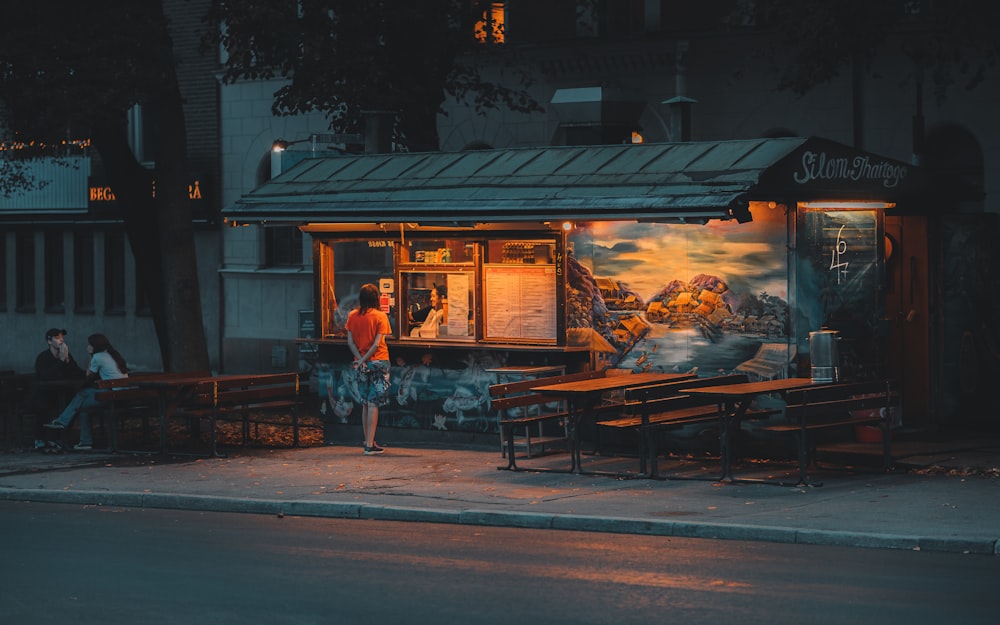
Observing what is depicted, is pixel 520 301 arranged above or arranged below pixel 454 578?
above

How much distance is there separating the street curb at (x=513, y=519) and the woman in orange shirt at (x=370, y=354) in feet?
10.9

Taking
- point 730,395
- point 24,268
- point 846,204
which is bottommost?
point 730,395

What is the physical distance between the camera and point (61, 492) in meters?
15.4

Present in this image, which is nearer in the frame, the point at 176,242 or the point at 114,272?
the point at 176,242

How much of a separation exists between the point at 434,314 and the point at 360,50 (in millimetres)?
6344

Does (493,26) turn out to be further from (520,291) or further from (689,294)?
(689,294)

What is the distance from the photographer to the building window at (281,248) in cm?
3334

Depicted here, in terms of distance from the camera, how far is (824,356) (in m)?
16.0

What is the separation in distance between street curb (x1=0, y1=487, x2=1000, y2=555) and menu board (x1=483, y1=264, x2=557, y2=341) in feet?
14.5

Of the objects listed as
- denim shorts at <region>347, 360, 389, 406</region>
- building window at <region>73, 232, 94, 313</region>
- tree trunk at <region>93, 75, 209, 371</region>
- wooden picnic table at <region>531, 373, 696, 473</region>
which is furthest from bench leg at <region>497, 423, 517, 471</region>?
building window at <region>73, 232, 94, 313</region>

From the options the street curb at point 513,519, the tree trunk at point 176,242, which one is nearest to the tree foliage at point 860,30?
the tree trunk at point 176,242

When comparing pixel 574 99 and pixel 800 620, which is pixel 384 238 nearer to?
pixel 574 99

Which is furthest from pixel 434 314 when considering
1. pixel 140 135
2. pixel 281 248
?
pixel 140 135

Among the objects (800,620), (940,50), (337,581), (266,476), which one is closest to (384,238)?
(266,476)
